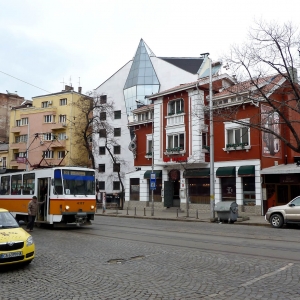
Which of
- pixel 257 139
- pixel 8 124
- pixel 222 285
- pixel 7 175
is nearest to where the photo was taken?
pixel 222 285

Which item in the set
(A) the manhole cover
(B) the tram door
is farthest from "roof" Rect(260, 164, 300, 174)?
(A) the manhole cover

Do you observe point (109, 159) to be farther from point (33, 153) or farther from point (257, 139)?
point (257, 139)

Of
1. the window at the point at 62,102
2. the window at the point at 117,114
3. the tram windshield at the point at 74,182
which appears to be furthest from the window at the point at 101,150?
the tram windshield at the point at 74,182

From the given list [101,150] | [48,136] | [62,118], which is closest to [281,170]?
[101,150]

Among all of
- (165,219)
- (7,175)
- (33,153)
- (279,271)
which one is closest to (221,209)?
(165,219)

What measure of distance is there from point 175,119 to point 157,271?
84.8 ft

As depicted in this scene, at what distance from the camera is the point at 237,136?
30.0m

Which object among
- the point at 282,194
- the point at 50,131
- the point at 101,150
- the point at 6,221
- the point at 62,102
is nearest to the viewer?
the point at 6,221

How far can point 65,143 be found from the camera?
5538 cm

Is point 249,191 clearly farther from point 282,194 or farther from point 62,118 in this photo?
point 62,118

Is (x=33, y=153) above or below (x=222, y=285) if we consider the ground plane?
above

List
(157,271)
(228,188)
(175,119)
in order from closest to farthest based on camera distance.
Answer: (157,271) < (228,188) < (175,119)

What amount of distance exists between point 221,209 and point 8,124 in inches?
2152

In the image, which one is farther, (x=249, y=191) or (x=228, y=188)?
(x=228, y=188)
